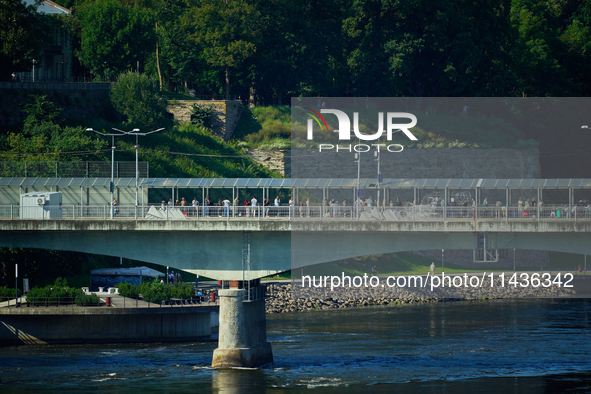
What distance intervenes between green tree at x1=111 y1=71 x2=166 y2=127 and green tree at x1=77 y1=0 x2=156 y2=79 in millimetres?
8070

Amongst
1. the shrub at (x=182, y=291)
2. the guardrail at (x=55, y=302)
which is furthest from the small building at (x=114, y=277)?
the guardrail at (x=55, y=302)

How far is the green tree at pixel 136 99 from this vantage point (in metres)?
104

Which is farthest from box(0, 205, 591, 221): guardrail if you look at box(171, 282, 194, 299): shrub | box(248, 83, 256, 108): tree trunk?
box(248, 83, 256, 108): tree trunk

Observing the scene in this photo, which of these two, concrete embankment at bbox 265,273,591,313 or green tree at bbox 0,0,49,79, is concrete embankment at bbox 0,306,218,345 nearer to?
concrete embankment at bbox 265,273,591,313

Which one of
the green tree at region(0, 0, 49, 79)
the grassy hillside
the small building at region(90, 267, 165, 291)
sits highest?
the green tree at region(0, 0, 49, 79)

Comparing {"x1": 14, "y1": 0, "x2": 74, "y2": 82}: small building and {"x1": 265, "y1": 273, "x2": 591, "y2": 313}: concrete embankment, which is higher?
{"x1": 14, "y1": 0, "x2": 74, "y2": 82}: small building

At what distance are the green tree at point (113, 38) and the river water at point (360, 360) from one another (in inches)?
2070

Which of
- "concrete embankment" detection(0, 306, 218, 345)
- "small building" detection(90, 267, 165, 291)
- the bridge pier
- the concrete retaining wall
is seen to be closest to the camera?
the bridge pier

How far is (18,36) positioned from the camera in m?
94.8

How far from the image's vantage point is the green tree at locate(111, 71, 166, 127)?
10438 cm

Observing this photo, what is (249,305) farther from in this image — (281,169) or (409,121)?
(409,121)

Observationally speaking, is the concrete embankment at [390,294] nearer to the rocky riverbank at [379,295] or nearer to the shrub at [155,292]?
the rocky riverbank at [379,295]

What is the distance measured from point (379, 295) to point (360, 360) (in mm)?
32374

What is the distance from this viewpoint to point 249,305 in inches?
2077
